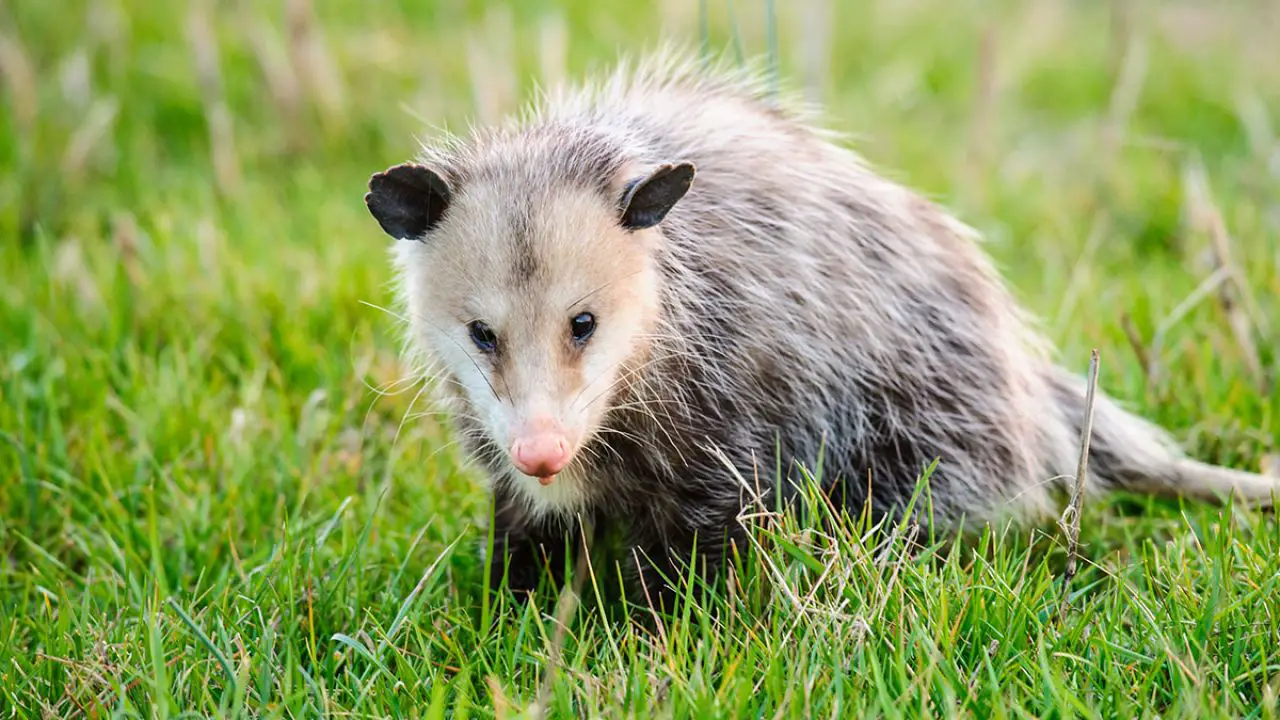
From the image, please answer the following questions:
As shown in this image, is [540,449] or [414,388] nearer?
[540,449]

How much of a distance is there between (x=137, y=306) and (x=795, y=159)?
6.67 ft

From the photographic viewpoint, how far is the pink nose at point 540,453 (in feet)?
6.86

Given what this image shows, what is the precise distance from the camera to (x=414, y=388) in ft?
11.3

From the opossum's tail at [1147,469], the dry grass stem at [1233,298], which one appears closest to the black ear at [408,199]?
the opossum's tail at [1147,469]

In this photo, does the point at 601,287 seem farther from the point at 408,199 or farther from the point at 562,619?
the point at 562,619

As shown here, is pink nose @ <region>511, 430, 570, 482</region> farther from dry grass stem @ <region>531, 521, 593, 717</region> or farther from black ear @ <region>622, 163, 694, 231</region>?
black ear @ <region>622, 163, 694, 231</region>

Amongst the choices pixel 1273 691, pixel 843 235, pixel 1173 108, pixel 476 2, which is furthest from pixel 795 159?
pixel 476 2

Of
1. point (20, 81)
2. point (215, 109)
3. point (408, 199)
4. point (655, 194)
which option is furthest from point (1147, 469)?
point (20, 81)

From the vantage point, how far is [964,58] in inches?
243

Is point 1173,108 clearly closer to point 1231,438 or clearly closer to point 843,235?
point 1231,438

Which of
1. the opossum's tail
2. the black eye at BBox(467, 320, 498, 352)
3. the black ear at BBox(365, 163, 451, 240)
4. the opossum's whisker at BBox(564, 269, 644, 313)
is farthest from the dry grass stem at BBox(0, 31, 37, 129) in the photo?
the opossum's tail

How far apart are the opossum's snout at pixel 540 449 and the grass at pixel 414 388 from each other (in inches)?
12.3

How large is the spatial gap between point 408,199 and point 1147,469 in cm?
175

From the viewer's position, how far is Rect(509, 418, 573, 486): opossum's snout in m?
2.09
